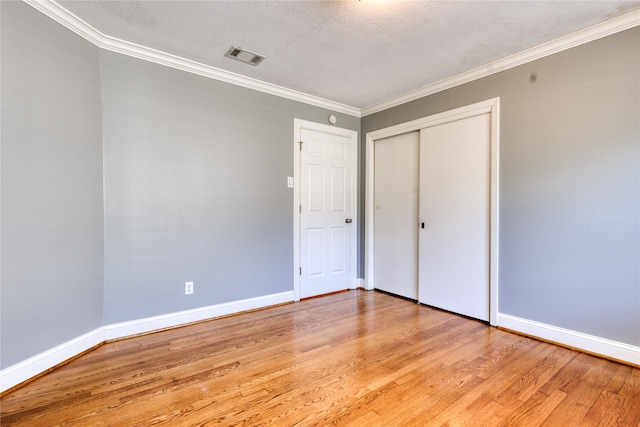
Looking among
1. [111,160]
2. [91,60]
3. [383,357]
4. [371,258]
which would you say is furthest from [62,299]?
[371,258]

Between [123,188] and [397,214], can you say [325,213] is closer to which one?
[397,214]

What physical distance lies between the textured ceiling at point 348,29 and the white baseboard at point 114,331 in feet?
7.62

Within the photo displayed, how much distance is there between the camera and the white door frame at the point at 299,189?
139 inches

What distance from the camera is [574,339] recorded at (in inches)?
92.4

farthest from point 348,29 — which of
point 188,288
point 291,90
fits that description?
point 188,288

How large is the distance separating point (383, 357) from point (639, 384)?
156 centimetres

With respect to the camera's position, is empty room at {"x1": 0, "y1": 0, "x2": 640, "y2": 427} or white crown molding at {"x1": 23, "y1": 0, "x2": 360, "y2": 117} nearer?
empty room at {"x1": 0, "y1": 0, "x2": 640, "y2": 427}

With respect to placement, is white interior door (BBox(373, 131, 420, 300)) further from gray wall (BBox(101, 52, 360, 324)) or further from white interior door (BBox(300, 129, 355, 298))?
gray wall (BBox(101, 52, 360, 324))

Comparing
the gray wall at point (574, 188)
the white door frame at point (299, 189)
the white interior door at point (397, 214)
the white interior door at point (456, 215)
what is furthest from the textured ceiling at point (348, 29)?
the white interior door at point (397, 214)

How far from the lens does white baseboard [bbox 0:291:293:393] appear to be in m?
1.86

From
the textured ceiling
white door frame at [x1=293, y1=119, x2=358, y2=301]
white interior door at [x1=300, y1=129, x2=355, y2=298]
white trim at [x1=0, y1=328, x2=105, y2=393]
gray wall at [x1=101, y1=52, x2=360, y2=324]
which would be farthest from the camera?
white interior door at [x1=300, y1=129, x2=355, y2=298]

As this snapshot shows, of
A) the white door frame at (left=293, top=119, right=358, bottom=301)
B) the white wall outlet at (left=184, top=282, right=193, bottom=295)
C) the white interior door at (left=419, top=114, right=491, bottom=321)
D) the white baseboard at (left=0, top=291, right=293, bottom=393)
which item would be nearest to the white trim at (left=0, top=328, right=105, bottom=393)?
the white baseboard at (left=0, top=291, right=293, bottom=393)

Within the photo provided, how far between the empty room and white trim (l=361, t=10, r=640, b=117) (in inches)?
0.5

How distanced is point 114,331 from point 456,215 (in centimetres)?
330
